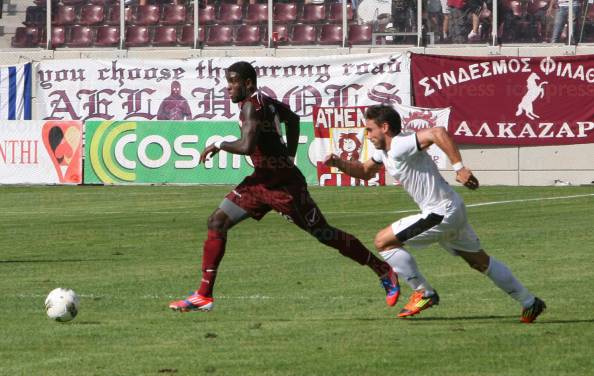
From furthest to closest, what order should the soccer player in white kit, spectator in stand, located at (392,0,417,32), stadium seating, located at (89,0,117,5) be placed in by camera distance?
1. stadium seating, located at (89,0,117,5)
2. spectator in stand, located at (392,0,417,32)
3. the soccer player in white kit

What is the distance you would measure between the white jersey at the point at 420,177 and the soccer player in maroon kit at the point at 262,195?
0.88 meters

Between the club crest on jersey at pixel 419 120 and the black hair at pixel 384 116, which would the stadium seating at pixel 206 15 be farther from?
the black hair at pixel 384 116

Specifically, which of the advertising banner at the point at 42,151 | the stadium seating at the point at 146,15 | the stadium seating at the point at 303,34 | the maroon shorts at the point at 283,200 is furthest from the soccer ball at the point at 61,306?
the stadium seating at the point at 146,15

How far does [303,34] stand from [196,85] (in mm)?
2970

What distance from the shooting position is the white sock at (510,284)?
9.79 m

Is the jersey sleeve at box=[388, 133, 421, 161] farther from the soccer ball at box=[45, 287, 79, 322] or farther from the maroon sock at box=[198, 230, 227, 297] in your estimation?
the soccer ball at box=[45, 287, 79, 322]

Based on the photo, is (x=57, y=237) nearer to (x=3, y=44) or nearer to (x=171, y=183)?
(x=171, y=183)

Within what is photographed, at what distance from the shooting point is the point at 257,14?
112 feet

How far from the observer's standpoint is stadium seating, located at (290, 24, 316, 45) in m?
33.6

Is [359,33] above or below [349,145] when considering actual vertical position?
above

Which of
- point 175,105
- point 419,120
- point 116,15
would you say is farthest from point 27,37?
point 419,120

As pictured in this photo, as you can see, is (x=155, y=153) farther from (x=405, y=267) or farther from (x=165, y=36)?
(x=405, y=267)

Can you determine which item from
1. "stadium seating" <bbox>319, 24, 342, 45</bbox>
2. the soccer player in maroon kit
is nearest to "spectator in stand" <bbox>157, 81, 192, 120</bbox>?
"stadium seating" <bbox>319, 24, 342, 45</bbox>

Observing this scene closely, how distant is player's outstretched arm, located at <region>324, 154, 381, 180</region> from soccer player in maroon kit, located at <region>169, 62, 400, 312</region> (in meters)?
0.51
